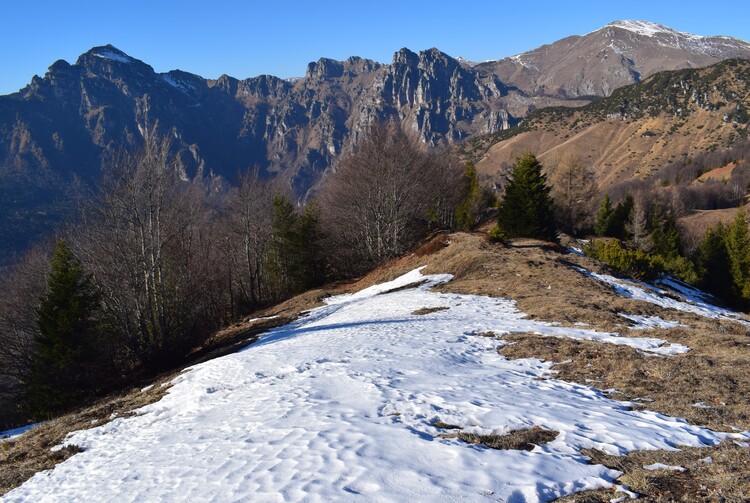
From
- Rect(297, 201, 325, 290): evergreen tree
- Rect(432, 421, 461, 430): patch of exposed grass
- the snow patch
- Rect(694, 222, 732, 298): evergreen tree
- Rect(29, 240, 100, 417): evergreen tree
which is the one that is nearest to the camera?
Rect(432, 421, 461, 430): patch of exposed grass

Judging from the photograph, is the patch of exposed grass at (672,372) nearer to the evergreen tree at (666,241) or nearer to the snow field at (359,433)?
the snow field at (359,433)

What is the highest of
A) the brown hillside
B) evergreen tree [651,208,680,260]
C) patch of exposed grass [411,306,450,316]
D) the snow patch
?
the brown hillside

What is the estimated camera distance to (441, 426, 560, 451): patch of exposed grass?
6.06 m

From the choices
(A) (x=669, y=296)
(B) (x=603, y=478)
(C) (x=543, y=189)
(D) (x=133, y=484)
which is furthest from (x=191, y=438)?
(C) (x=543, y=189)

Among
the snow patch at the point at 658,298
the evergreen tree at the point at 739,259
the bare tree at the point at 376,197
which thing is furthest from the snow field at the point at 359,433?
the evergreen tree at the point at 739,259

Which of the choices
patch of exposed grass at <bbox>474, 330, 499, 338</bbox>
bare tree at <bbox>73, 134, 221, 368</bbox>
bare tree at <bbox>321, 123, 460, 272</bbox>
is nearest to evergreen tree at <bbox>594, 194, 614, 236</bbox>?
bare tree at <bbox>321, 123, 460, 272</bbox>

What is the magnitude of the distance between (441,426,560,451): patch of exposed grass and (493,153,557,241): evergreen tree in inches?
1219

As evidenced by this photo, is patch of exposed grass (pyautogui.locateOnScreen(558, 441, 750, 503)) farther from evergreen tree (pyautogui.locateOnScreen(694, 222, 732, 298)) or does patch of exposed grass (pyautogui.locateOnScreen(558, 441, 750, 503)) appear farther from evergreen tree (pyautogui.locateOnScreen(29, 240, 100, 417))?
evergreen tree (pyautogui.locateOnScreen(694, 222, 732, 298))

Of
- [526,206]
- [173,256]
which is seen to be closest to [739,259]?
[526,206]

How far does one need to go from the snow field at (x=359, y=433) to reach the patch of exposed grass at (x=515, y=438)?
0.17m

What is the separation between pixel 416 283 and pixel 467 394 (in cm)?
1589

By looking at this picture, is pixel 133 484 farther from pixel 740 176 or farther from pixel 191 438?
pixel 740 176

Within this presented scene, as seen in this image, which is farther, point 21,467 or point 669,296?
point 669,296

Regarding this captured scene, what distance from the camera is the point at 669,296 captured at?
22.2m
